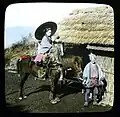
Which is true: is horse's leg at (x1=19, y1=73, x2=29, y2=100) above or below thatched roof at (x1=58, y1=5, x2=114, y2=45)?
below

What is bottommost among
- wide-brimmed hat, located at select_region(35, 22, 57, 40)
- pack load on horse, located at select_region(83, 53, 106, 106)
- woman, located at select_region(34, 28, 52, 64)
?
pack load on horse, located at select_region(83, 53, 106, 106)

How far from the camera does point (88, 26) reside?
146 cm

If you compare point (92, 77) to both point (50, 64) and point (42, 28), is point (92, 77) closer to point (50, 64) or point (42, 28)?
point (50, 64)

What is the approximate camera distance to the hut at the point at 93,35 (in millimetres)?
1454

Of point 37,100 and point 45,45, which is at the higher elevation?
point 45,45

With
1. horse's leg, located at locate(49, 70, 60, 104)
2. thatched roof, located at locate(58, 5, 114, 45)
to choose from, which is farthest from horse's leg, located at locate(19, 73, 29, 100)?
thatched roof, located at locate(58, 5, 114, 45)

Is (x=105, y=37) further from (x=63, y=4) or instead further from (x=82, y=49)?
(x=63, y=4)

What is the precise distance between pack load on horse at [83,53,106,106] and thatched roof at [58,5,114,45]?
0.08m

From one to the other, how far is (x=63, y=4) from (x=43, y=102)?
1.32 feet

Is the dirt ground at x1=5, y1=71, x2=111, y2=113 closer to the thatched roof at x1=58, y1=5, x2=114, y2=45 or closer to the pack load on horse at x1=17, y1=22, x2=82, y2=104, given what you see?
the pack load on horse at x1=17, y1=22, x2=82, y2=104

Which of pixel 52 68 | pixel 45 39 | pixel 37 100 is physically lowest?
pixel 37 100

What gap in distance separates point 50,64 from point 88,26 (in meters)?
0.22

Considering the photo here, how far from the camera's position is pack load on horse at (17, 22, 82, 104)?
144 cm

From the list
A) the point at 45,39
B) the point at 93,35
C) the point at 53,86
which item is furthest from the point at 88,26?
the point at 53,86
